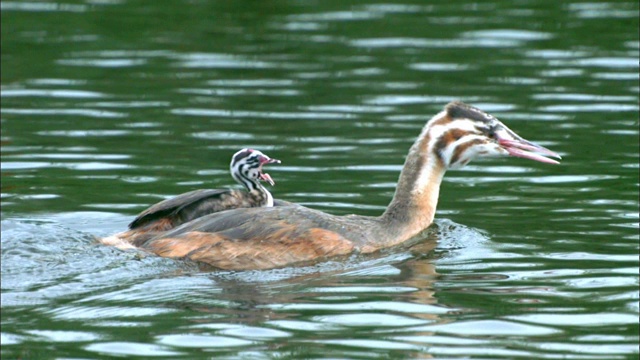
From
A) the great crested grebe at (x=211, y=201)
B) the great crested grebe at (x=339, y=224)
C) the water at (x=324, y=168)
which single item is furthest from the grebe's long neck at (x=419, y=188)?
the great crested grebe at (x=211, y=201)

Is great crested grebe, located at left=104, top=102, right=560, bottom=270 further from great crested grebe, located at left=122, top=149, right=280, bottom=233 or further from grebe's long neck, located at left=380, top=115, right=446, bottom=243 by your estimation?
great crested grebe, located at left=122, top=149, right=280, bottom=233

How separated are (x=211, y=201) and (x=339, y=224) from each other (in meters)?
1.23

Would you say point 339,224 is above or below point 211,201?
below

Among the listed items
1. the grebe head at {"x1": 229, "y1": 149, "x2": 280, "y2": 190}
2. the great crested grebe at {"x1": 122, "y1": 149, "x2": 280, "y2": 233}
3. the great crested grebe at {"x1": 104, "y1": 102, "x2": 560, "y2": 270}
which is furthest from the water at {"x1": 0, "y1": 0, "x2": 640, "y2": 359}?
the grebe head at {"x1": 229, "y1": 149, "x2": 280, "y2": 190}

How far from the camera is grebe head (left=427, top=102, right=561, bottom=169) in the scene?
44.9 ft

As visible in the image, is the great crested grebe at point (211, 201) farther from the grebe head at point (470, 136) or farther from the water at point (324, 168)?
the grebe head at point (470, 136)

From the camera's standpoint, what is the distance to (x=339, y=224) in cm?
1302

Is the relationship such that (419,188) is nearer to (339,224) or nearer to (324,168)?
(339,224)

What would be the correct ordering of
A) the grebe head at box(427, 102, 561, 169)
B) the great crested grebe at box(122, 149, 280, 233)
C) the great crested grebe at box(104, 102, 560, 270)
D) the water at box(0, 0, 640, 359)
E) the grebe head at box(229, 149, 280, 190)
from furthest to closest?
1. the grebe head at box(229, 149, 280, 190)
2. the grebe head at box(427, 102, 561, 169)
3. the great crested grebe at box(122, 149, 280, 233)
4. the great crested grebe at box(104, 102, 560, 270)
5. the water at box(0, 0, 640, 359)

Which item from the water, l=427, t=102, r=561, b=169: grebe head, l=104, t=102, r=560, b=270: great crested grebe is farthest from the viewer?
l=427, t=102, r=561, b=169: grebe head

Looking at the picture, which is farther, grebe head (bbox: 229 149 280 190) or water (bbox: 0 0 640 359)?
grebe head (bbox: 229 149 280 190)

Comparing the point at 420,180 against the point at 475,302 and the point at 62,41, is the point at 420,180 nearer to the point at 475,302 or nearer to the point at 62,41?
the point at 475,302

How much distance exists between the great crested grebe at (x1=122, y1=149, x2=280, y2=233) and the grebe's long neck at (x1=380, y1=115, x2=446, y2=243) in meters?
1.20

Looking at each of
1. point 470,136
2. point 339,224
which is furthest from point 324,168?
point 339,224
